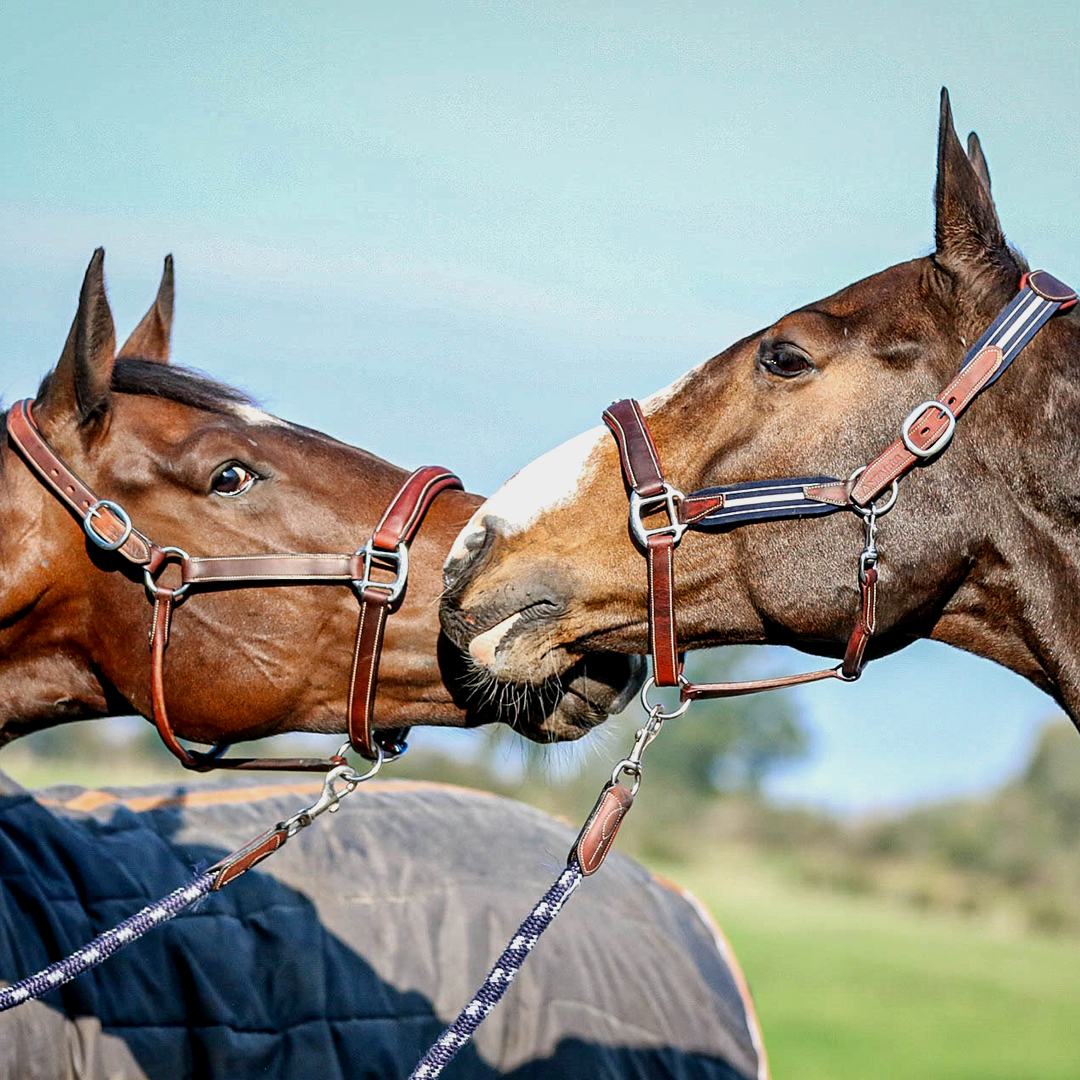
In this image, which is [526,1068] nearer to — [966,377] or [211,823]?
[211,823]

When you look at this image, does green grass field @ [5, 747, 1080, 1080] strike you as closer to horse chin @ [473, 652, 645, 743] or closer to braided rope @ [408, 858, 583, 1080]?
horse chin @ [473, 652, 645, 743]

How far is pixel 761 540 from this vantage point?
117 inches

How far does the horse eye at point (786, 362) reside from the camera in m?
3.01

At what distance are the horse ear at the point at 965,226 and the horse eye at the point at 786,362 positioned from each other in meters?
0.39

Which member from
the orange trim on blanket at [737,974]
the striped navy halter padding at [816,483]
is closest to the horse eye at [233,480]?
the striped navy halter padding at [816,483]

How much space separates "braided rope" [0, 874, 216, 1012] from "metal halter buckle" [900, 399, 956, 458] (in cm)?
192

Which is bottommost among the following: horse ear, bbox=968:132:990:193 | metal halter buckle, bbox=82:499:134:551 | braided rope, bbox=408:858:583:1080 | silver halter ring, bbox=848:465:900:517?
braided rope, bbox=408:858:583:1080

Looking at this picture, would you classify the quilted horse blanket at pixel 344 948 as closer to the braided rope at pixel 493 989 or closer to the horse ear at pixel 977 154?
the braided rope at pixel 493 989

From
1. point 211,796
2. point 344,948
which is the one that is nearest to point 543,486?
point 344,948

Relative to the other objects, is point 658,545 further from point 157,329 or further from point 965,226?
point 157,329

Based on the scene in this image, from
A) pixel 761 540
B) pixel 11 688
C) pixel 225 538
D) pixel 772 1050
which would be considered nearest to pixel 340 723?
pixel 225 538

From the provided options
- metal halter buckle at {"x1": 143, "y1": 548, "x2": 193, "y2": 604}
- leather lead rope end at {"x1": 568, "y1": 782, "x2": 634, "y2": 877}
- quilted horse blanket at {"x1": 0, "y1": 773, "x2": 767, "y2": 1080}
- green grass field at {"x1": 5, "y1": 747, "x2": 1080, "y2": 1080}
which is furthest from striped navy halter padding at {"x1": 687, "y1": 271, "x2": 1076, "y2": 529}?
green grass field at {"x1": 5, "y1": 747, "x2": 1080, "y2": 1080}

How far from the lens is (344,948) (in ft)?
13.7

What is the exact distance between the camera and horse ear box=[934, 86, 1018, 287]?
2.98 meters
